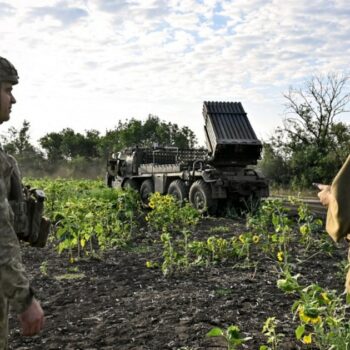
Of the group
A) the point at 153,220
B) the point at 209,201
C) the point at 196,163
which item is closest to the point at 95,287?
the point at 153,220

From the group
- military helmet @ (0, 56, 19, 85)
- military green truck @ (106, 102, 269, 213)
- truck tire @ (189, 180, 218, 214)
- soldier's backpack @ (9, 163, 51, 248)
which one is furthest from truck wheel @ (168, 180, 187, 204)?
military helmet @ (0, 56, 19, 85)

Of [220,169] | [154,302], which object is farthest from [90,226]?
[220,169]

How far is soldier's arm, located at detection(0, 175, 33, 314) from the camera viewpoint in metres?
2.23

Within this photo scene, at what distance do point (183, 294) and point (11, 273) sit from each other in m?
3.35

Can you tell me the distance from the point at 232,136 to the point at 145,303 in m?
8.95

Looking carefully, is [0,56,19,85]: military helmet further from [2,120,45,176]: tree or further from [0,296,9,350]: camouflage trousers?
[2,120,45,176]: tree

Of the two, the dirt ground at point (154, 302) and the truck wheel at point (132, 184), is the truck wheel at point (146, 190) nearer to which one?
the truck wheel at point (132, 184)

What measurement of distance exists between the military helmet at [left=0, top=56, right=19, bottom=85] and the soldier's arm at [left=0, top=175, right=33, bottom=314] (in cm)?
55

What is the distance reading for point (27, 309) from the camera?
2.25 meters

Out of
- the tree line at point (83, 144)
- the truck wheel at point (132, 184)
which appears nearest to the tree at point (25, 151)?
the tree line at point (83, 144)

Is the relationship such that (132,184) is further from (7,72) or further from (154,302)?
(7,72)

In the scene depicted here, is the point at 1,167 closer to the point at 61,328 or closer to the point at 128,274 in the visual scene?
the point at 61,328

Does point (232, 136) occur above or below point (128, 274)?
above

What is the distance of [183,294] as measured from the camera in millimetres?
5434
